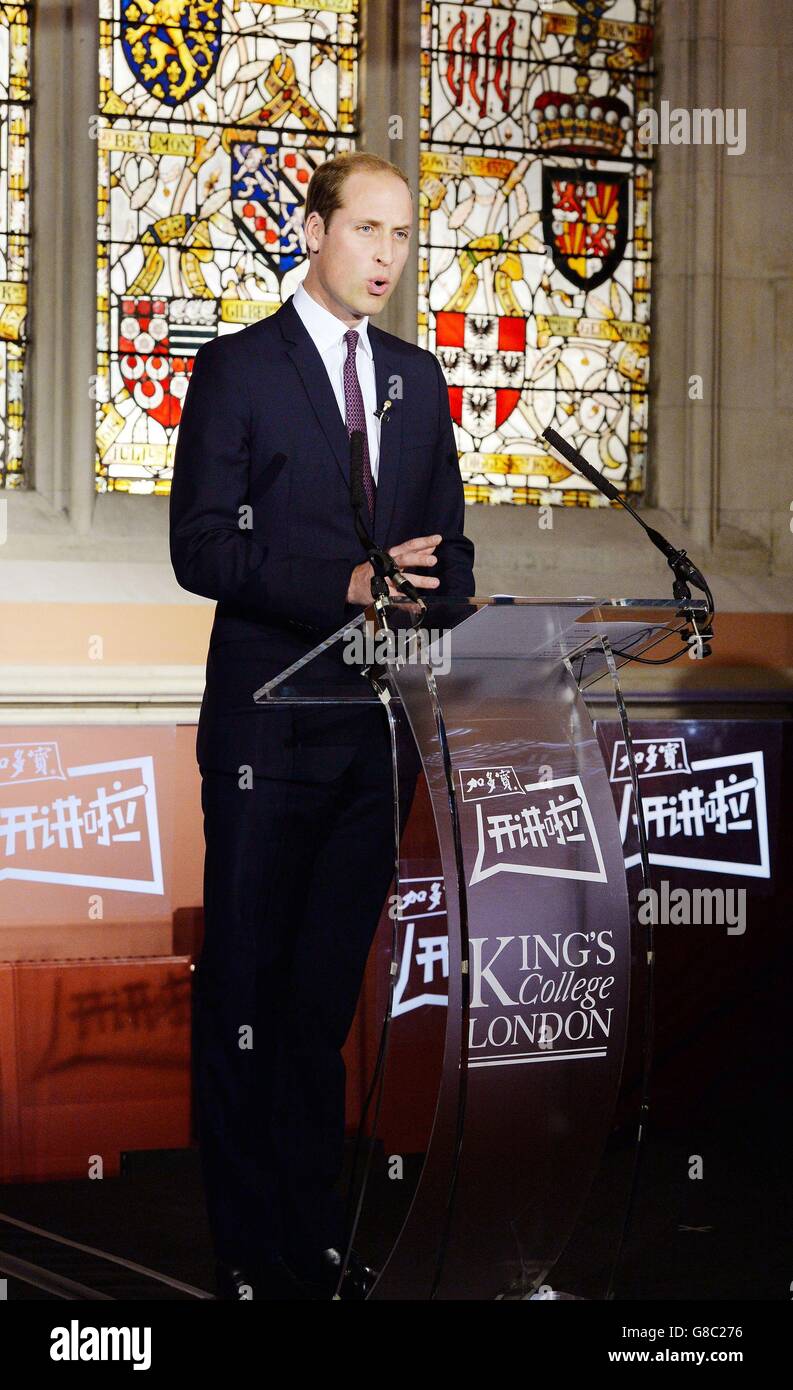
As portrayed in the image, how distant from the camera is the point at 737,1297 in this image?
2557 millimetres

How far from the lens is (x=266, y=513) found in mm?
2430

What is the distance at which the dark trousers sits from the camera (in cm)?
236

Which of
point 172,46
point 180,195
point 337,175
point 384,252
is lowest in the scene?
point 384,252

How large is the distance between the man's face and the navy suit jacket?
11cm

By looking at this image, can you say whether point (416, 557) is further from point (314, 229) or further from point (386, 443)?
point (314, 229)

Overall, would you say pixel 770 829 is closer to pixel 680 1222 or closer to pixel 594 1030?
pixel 680 1222

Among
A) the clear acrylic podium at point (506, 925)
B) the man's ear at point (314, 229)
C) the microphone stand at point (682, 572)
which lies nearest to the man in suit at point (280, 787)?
the man's ear at point (314, 229)

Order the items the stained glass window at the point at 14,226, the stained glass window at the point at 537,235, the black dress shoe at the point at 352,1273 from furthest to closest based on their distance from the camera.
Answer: the stained glass window at the point at 537,235 < the stained glass window at the point at 14,226 < the black dress shoe at the point at 352,1273

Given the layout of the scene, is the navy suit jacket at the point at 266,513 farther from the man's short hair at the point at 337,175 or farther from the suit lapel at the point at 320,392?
the man's short hair at the point at 337,175

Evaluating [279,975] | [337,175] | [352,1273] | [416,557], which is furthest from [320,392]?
[352,1273]

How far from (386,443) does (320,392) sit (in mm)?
135

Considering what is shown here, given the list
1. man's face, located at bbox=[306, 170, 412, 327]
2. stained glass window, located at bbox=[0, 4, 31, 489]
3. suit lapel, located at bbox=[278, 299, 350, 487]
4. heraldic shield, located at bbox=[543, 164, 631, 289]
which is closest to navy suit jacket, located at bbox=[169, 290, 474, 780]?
suit lapel, located at bbox=[278, 299, 350, 487]

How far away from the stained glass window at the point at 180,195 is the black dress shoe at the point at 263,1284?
2.29m

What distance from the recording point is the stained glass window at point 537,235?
4.38 metres
